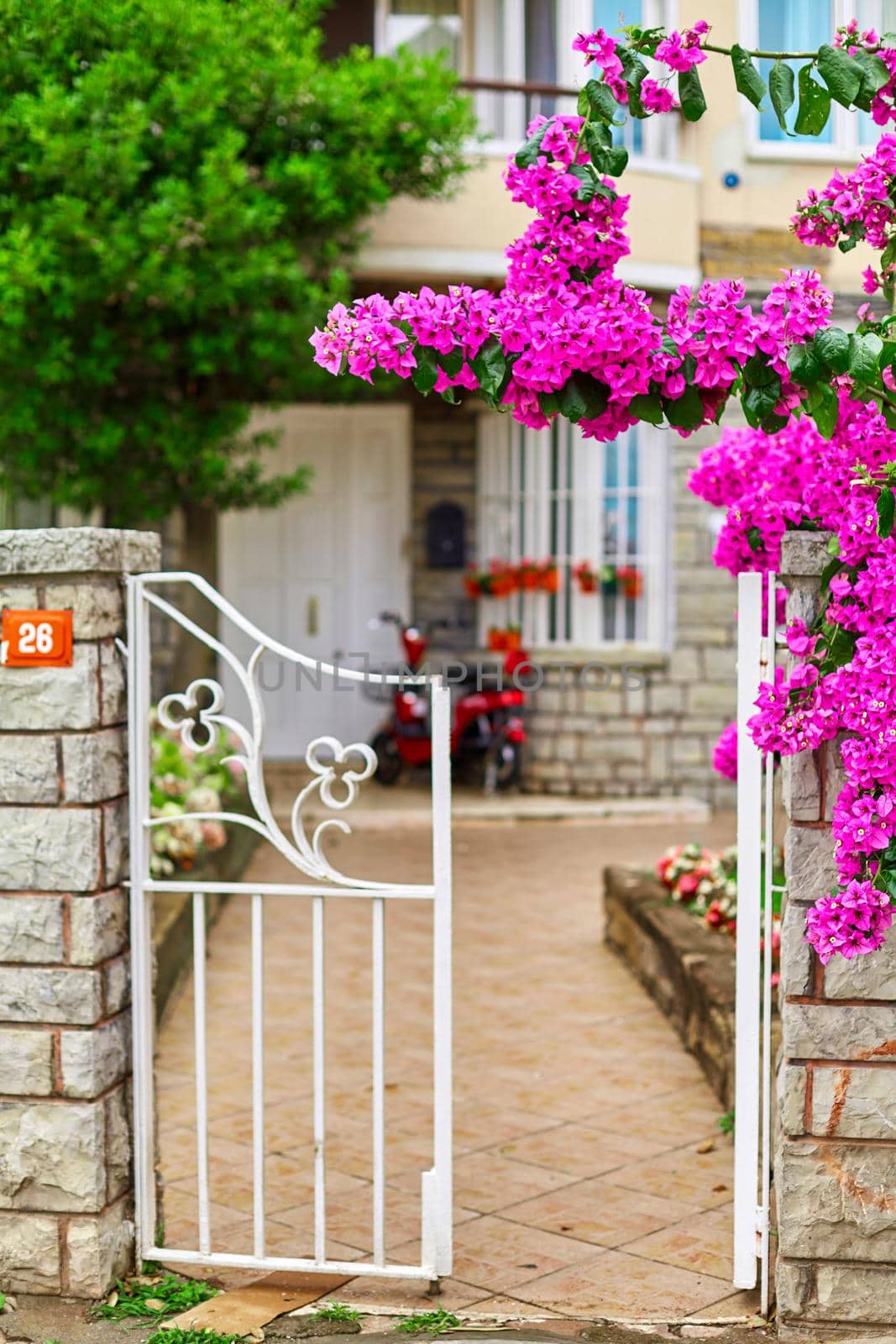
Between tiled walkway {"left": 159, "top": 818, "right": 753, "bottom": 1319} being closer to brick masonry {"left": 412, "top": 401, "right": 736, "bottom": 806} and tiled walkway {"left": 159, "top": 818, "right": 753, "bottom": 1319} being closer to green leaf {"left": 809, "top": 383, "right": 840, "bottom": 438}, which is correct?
green leaf {"left": 809, "top": 383, "right": 840, "bottom": 438}

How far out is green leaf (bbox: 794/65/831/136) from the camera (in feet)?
8.63

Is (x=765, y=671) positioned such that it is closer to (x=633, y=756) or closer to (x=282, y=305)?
(x=282, y=305)

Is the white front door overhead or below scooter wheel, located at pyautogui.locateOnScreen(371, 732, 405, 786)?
overhead

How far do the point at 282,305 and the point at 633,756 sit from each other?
3703 millimetres

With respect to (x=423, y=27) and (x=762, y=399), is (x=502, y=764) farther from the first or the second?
(x=762, y=399)

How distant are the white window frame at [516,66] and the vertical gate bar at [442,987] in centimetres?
693

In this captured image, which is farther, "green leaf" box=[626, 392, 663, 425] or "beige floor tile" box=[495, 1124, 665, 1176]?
"beige floor tile" box=[495, 1124, 665, 1176]

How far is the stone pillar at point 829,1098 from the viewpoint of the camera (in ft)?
9.03

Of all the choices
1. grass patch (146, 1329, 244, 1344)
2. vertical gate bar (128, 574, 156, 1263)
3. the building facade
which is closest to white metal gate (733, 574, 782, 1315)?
grass patch (146, 1329, 244, 1344)

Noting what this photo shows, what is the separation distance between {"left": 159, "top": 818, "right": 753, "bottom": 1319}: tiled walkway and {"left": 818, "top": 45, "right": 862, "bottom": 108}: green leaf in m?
2.31

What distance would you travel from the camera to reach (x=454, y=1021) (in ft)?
16.9

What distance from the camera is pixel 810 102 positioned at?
2643 millimetres

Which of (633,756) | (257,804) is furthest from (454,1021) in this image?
(633,756)

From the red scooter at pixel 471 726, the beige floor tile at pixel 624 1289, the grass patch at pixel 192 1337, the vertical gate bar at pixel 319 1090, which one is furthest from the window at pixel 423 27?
the grass patch at pixel 192 1337
